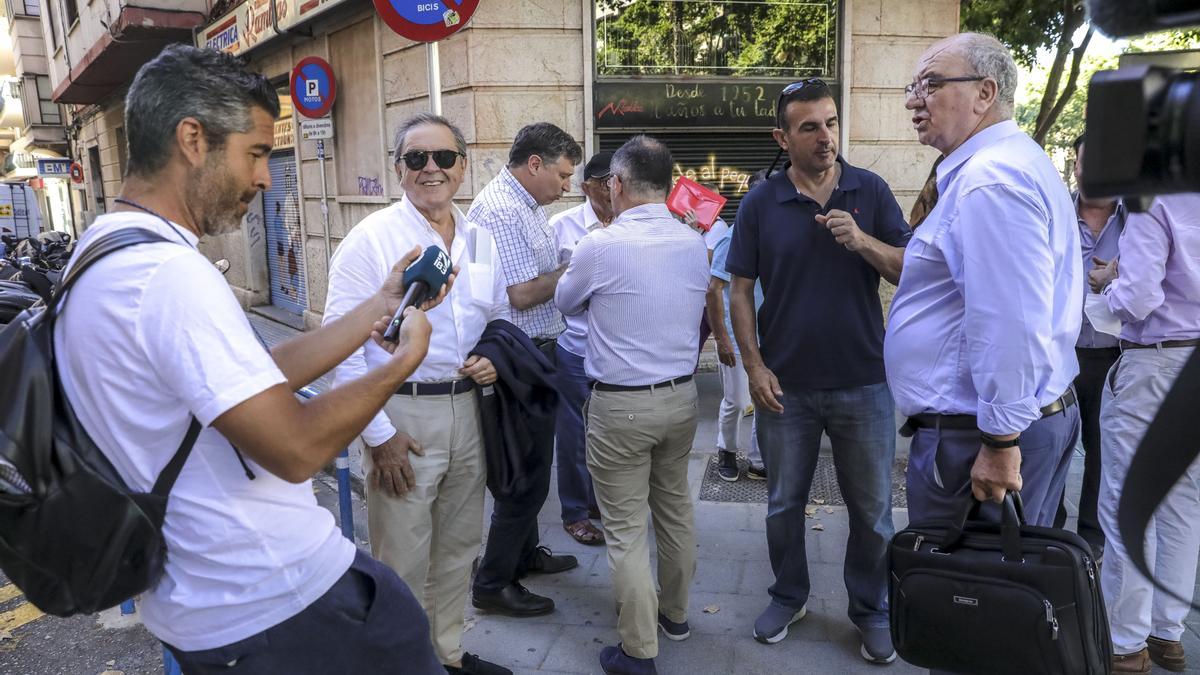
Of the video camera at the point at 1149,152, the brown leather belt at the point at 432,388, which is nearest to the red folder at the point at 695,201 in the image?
the brown leather belt at the point at 432,388

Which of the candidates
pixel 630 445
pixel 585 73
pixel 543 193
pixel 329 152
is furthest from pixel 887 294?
pixel 329 152

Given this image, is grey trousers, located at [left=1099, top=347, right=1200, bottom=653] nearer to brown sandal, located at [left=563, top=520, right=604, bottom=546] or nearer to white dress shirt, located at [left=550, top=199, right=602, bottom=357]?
brown sandal, located at [left=563, top=520, right=604, bottom=546]

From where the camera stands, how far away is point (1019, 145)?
244 cm

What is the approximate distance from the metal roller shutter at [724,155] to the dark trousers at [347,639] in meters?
6.62

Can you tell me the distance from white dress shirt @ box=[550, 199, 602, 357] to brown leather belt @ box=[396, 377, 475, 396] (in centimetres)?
166

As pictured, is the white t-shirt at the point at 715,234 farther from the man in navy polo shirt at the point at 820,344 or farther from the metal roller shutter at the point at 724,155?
the metal roller shutter at the point at 724,155

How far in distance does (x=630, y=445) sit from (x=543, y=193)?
1.35 m

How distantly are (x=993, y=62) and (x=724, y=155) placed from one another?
5806 mm

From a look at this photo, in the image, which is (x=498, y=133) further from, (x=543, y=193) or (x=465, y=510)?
(x=465, y=510)

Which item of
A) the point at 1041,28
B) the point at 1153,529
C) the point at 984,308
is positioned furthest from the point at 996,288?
the point at 1041,28

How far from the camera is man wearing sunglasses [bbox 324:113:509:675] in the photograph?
9.39 feet

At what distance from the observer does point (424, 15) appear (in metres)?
4.36

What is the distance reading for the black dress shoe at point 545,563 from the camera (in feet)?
13.5

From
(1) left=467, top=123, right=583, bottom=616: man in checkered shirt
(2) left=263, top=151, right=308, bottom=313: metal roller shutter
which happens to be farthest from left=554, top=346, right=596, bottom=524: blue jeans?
(2) left=263, top=151, right=308, bottom=313: metal roller shutter
